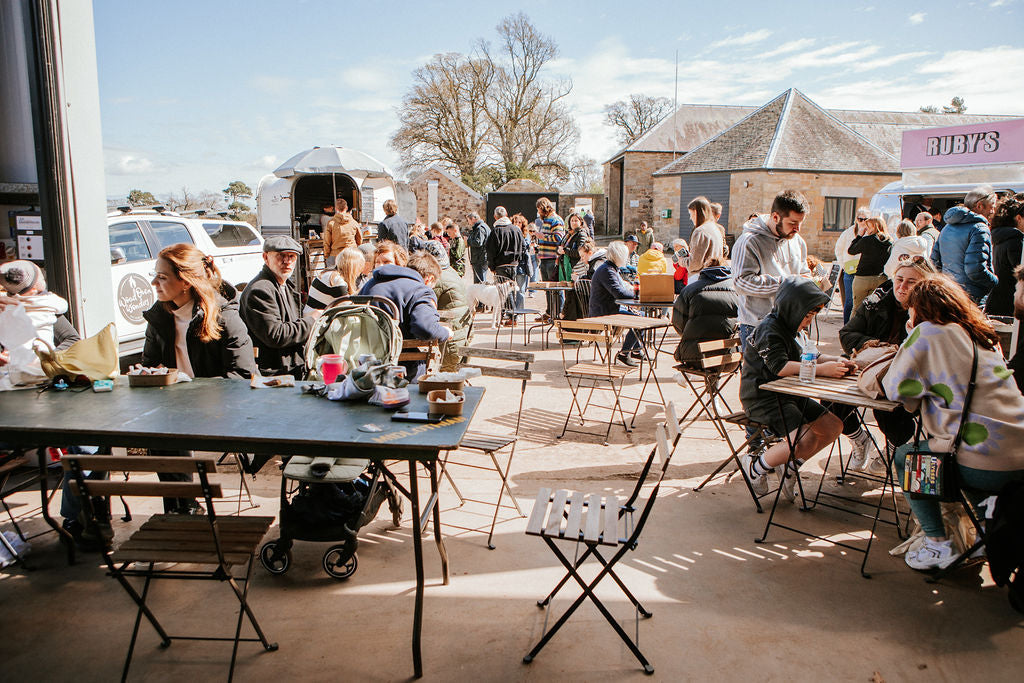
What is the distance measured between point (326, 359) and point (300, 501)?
710 millimetres

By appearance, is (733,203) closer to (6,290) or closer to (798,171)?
(798,171)

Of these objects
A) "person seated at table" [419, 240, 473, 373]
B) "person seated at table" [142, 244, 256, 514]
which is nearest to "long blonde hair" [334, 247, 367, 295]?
"person seated at table" [419, 240, 473, 373]

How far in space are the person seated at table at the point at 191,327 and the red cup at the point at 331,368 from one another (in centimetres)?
75

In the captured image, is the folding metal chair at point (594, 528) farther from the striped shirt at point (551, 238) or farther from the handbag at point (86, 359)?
the striped shirt at point (551, 238)

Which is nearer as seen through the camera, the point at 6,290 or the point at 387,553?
the point at 387,553

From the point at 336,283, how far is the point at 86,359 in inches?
89.3

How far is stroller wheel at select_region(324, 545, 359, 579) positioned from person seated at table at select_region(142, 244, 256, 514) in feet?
3.29

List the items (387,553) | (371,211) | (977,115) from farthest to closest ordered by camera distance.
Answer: (977,115)
(371,211)
(387,553)

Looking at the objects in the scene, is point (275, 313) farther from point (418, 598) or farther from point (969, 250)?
point (969, 250)

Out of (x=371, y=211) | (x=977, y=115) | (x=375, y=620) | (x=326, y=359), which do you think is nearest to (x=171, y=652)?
(x=375, y=620)

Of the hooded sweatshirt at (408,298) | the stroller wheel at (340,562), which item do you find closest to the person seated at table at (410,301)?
the hooded sweatshirt at (408,298)

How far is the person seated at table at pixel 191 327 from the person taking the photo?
3.62 meters

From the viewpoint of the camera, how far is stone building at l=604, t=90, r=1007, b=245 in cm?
3191

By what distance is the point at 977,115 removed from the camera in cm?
3556
